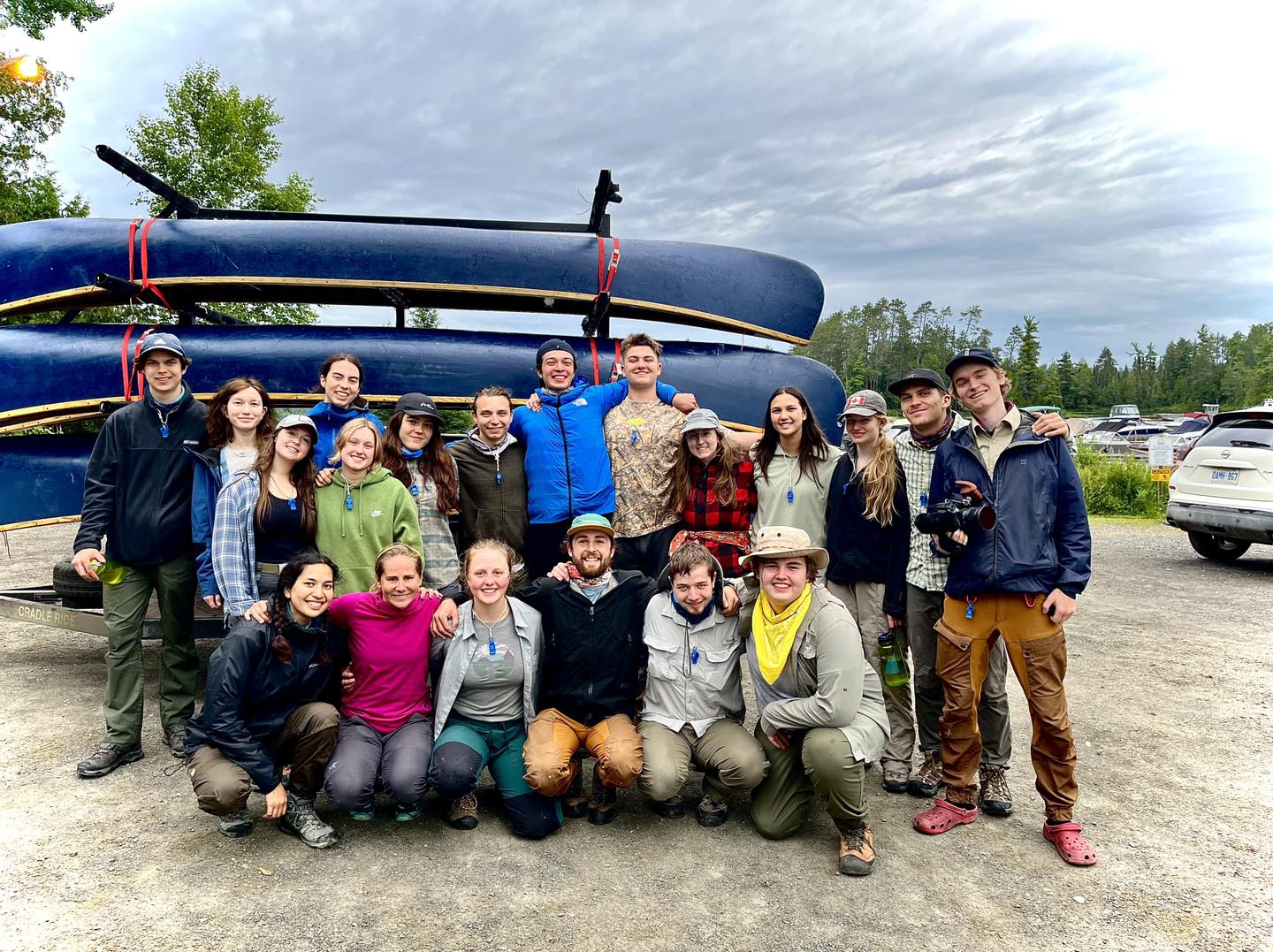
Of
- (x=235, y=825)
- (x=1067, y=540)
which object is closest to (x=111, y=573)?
(x=235, y=825)

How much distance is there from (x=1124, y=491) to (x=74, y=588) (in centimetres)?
1780

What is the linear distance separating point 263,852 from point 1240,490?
9802mm

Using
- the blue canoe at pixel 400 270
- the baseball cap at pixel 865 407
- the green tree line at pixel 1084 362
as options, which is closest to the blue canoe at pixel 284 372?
the blue canoe at pixel 400 270

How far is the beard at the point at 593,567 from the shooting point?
10.8 ft

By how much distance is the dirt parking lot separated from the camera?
Answer: 242 cm

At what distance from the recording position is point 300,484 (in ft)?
11.8

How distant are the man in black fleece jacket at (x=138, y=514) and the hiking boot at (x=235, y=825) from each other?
885mm

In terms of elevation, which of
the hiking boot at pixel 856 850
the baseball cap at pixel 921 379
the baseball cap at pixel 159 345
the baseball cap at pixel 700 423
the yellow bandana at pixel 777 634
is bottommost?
the hiking boot at pixel 856 850

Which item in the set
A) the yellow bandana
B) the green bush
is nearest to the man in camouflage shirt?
the yellow bandana

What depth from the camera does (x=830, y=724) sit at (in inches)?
117

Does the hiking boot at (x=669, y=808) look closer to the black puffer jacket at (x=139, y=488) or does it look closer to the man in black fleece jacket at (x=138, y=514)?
the man in black fleece jacket at (x=138, y=514)

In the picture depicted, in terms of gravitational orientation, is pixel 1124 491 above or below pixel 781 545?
below

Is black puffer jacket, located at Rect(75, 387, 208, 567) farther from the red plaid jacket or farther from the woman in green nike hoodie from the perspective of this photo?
the red plaid jacket

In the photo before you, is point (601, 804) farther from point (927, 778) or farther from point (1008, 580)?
point (1008, 580)
